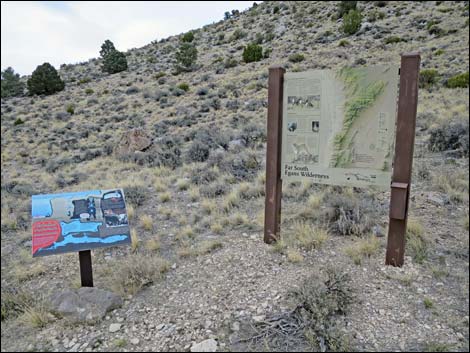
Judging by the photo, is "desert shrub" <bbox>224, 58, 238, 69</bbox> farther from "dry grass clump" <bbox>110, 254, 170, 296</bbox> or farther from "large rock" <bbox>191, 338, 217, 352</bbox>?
"large rock" <bbox>191, 338, 217, 352</bbox>

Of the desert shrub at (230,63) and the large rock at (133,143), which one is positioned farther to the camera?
the desert shrub at (230,63)

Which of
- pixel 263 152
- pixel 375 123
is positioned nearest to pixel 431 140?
pixel 263 152

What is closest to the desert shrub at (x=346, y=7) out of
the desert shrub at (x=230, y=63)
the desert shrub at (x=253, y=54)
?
the desert shrub at (x=253, y=54)

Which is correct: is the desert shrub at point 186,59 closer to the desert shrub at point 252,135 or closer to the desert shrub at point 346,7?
the desert shrub at point 346,7

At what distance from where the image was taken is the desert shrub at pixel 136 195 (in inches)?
271

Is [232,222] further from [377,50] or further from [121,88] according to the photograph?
[121,88]

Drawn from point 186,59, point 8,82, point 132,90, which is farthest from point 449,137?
point 186,59

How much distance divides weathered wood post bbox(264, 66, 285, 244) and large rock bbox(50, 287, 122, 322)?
6.91 ft

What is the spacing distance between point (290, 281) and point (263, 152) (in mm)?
5805

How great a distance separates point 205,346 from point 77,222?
1.91 meters

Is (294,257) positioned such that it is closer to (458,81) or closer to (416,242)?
(416,242)

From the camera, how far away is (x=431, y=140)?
7.46 metres

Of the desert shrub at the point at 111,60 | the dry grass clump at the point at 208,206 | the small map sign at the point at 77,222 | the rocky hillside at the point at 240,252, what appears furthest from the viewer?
the desert shrub at the point at 111,60

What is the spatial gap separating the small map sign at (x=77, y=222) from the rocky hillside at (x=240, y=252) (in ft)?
1.70
